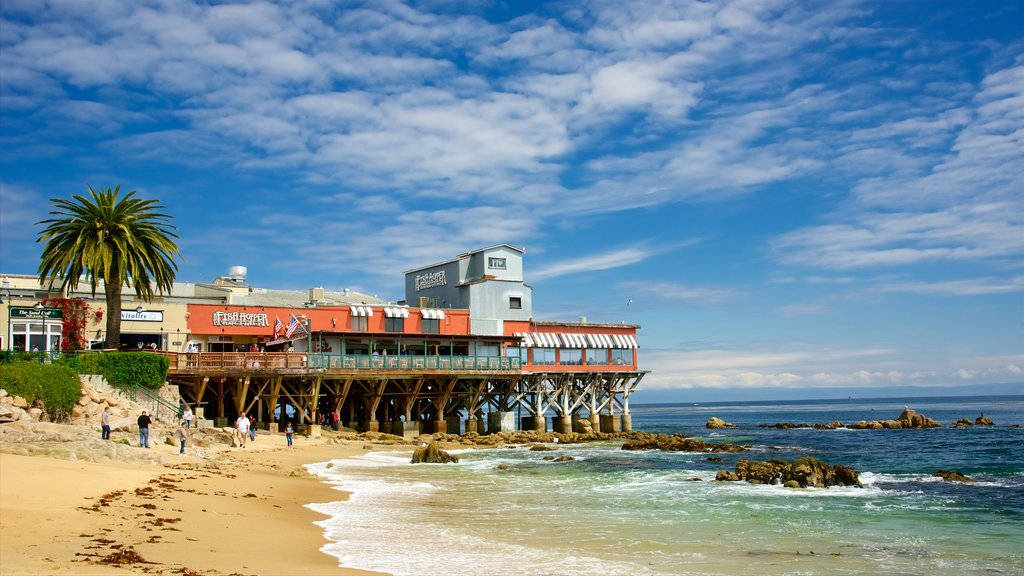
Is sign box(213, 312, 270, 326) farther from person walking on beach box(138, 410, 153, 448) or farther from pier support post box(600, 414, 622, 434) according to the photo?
pier support post box(600, 414, 622, 434)

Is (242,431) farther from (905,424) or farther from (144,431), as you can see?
(905,424)

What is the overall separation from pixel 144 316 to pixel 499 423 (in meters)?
21.5

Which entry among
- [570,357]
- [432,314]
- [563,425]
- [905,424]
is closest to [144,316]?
[432,314]

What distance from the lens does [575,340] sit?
54562mm

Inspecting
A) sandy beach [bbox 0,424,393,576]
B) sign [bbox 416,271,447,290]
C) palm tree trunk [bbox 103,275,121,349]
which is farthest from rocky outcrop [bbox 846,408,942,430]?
sandy beach [bbox 0,424,393,576]

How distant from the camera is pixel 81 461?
1972cm

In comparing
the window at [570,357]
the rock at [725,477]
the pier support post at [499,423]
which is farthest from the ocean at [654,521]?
the window at [570,357]

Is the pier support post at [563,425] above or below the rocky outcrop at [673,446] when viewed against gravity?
above

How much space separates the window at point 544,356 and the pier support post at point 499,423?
4122 mm

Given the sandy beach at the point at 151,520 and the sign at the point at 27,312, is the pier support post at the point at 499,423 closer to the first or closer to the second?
the sign at the point at 27,312

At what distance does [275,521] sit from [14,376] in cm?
1657

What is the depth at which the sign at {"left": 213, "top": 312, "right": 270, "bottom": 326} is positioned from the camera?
45906 mm

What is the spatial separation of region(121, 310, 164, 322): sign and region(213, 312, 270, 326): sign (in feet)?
9.38

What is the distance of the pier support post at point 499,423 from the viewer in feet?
167
